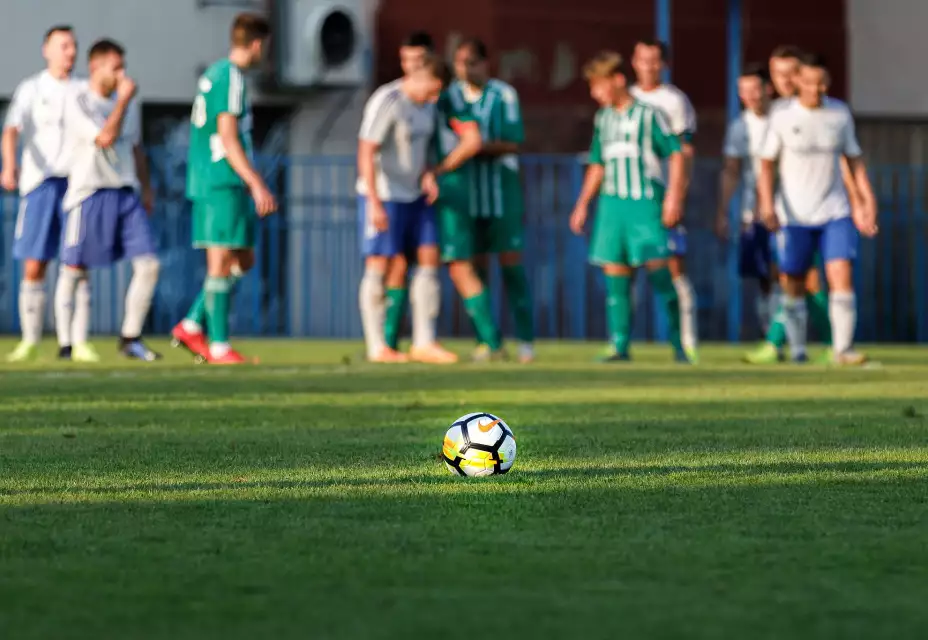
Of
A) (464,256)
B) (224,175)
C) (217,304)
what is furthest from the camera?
(464,256)

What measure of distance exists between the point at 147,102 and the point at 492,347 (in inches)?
343

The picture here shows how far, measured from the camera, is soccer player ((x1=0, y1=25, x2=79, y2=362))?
14.1m

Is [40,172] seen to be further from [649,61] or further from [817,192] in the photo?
[817,192]

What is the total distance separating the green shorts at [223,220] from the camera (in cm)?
1319

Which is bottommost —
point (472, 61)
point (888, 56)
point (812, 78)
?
point (812, 78)

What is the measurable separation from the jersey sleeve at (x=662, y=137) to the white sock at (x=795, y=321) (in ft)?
4.48

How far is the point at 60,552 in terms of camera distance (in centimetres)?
468

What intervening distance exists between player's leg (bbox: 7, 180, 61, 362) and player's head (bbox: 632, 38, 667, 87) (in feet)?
13.2

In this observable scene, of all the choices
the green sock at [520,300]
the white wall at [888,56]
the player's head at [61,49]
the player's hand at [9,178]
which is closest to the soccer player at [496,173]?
the green sock at [520,300]

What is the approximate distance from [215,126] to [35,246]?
5.89 ft

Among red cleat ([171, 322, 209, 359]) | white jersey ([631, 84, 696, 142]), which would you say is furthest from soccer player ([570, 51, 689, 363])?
red cleat ([171, 322, 209, 359])

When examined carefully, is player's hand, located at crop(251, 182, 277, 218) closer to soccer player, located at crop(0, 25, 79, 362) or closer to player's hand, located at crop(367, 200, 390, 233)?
player's hand, located at crop(367, 200, 390, 233)

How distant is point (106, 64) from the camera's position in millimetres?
13977

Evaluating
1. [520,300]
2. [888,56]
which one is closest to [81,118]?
[520,300]
